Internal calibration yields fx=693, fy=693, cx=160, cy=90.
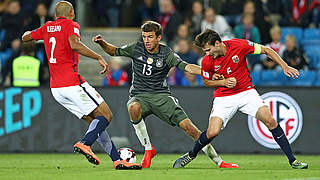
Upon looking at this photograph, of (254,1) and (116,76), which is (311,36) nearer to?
(254,1)

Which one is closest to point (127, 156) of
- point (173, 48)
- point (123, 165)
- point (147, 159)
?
point (123, 165)

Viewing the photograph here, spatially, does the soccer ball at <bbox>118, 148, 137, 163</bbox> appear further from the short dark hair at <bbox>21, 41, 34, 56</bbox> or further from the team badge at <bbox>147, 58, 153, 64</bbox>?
the short dark hair at <bbox>21, 41, 34, 56</bbox>

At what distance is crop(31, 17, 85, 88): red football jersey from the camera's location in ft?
28.4

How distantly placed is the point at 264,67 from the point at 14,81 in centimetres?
504

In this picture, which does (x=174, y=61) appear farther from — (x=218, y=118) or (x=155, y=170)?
(x=155, y=170)

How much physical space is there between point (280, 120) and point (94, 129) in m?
4.81

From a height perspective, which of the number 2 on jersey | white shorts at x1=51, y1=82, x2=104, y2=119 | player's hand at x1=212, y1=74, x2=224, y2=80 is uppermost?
the number 2 on jersey

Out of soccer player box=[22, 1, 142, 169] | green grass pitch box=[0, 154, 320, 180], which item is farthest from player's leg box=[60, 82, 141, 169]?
green grass pitch box=[0, 154, 320, 180]

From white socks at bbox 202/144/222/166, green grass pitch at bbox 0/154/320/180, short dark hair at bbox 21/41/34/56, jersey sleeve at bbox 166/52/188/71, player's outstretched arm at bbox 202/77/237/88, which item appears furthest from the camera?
short dark hair at bbox 21/41/34/56

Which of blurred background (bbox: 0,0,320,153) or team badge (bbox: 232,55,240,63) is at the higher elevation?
team badge (bbox: 232,55,240,63)

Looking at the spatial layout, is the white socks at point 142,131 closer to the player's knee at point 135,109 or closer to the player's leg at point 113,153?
the player's knee at point 135,109

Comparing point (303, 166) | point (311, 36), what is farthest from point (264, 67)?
point (303, 166)

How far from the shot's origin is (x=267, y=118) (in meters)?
9.02

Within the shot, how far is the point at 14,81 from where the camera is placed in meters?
13.2
